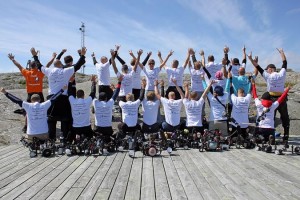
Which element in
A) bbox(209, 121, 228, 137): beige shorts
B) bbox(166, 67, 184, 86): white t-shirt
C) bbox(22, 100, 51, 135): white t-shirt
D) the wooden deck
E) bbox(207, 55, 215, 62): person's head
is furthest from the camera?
bbox(207, 55, 215, 62): person's head

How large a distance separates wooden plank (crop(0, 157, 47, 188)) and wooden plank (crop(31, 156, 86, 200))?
0.90 m

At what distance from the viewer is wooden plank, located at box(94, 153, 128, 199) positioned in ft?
19.8

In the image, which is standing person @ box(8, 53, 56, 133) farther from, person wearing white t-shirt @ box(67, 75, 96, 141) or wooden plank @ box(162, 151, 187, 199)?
wooden plank @ box(162, 151, 187, 199)

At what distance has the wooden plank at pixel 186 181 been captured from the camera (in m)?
6.00

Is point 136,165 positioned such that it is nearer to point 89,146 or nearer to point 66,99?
point 89,146

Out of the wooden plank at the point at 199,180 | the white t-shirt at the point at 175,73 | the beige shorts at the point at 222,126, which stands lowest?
the wooden plank at the point at 199,180

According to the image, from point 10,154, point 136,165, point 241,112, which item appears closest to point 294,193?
point 136,165

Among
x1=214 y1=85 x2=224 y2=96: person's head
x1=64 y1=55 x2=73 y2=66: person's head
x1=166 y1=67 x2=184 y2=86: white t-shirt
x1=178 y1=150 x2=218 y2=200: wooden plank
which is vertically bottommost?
x1=178 y1=150 x2=218 y2=200: wooden plank

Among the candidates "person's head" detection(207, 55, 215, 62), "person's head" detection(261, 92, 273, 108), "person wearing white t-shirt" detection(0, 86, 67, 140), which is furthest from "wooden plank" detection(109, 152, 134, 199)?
"person's head" detection(207, 55, 215, 62)

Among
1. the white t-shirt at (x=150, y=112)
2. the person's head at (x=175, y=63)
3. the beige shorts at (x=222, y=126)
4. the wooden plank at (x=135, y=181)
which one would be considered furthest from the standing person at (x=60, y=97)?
the beige shorts at (x=222, y=126)

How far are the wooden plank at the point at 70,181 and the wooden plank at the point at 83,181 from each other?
0.27 ft

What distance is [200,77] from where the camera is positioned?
1407cm

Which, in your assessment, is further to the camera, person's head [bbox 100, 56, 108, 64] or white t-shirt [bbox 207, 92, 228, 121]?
person's head [bbox 100, 56, 108, 64]

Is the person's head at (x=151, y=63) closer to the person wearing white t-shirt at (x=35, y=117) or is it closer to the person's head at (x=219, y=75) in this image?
the person's head at (x=219, y=75)
